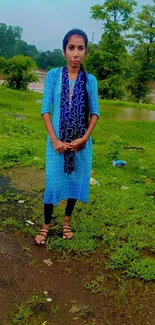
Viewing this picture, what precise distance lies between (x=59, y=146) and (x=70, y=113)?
28cm

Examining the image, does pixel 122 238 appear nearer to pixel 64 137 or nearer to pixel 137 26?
Result: pixel 64 137

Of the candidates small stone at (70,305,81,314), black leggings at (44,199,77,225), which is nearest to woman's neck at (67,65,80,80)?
black leggings at (44,199,77,225)

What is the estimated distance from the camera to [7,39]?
7444cm

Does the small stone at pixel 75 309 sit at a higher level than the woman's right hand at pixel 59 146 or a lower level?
lower

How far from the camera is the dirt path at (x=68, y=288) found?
2635 mm

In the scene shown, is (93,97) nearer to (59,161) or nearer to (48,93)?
(48,93)

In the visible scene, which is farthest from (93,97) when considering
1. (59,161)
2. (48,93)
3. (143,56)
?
(143,56)

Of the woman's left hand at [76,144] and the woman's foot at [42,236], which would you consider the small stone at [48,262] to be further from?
the woman's left hand at [76,144]

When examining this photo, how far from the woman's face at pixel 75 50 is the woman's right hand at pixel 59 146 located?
63 cm

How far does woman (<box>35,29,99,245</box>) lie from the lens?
320 cm

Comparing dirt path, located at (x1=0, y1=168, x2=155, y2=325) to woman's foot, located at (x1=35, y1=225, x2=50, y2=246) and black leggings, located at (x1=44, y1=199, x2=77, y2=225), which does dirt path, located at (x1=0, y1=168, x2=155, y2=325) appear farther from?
black leggings, located at (x1=44, y1=199, x2=77, y2=225)

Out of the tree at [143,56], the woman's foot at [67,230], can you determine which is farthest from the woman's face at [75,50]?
the tree at [143,56]

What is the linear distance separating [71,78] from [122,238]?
1.54 meters

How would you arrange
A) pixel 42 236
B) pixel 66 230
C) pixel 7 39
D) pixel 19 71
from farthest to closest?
1. pixel 7 39
2. pixel 19 71
3. pixel 66 230
4. pixel 42 236
